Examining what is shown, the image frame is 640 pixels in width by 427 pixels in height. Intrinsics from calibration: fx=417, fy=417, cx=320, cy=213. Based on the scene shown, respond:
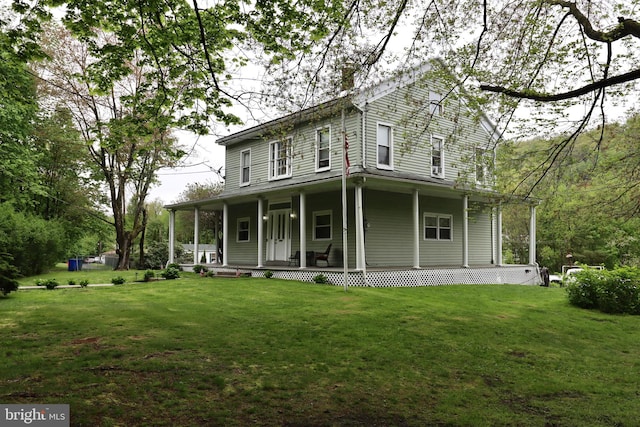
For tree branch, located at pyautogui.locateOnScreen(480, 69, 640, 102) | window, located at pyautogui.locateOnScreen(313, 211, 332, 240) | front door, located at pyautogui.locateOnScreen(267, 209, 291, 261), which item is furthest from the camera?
front door, located at pyautogui.locateOnScreen(267, 209, 291, 261)

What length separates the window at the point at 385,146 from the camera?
1603 cm

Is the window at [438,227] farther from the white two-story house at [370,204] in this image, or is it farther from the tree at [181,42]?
the tree at [181,42]

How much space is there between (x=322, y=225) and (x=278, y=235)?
267cm

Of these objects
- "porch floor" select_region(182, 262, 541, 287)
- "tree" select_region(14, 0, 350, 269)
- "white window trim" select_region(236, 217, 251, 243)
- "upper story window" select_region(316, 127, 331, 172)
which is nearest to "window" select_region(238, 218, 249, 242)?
"white window trim" select_region(236, 217, 251, 243)

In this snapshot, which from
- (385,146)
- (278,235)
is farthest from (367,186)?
(278,235)

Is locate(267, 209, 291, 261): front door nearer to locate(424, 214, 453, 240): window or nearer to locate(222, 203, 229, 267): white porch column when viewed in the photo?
locate(222, 203, 229, 267): white porch column

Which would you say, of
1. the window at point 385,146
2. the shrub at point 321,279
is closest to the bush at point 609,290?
the shrub at point 321,279

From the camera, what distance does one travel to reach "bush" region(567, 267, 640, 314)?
1091cm

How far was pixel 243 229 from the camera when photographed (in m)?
21.2

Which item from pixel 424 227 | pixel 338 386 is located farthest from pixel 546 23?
pixel 424 227

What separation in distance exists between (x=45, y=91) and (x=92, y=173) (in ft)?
17.2

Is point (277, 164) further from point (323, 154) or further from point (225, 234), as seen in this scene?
point (225, 234)

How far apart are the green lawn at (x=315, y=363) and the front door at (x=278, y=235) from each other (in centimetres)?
809

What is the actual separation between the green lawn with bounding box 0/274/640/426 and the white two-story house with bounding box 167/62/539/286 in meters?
5.22
